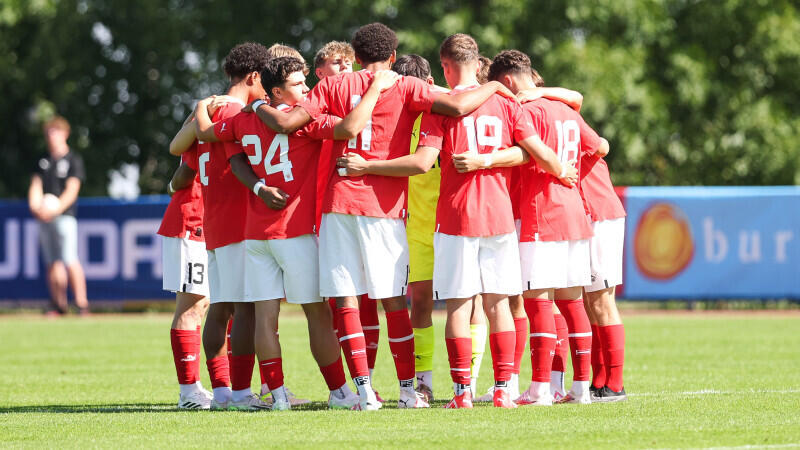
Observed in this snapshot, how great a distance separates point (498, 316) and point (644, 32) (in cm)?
1881

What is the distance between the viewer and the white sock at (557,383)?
27.3 ft

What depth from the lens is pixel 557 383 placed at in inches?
329

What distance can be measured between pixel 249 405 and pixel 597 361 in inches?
95.8

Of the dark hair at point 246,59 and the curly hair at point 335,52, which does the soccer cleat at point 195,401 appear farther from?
the curly hair at point 335,52

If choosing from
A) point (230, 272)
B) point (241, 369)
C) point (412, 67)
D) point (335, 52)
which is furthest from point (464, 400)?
point (335, 52)

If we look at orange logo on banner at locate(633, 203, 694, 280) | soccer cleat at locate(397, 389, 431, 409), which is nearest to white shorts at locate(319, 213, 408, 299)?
soccer cleat at locate(397, 389, 431, 409)

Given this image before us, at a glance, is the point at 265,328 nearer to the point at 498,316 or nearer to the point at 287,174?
the point at 287,174

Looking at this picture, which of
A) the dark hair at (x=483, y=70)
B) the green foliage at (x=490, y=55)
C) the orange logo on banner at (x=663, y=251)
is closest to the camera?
the dark hair at (x=483, y=70)

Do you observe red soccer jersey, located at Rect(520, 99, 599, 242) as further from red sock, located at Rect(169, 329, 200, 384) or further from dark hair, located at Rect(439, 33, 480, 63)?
red sock, located at Rect(169, 329, 200, 384)

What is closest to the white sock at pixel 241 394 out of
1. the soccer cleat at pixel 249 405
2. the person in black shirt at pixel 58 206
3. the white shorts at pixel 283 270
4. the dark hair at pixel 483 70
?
the soccer cleat at pixel 249 405

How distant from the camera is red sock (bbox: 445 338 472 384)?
298 inches

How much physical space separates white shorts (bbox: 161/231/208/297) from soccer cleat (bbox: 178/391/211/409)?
683 mm

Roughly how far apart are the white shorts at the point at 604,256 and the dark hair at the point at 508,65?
1.17 m

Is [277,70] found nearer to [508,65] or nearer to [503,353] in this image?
[508,65]
